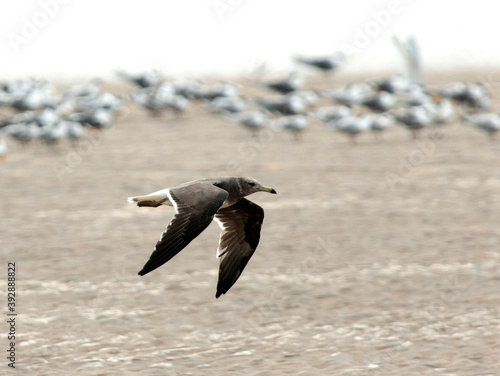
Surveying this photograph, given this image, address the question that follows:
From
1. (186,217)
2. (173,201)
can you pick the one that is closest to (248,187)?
(173,201)

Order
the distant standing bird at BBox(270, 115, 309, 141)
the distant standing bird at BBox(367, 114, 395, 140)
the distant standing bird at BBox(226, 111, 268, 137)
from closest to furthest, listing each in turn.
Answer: the distant standing bird at BBox(367, 114, 395, 140)
the distant standing bird at BBox(270, 115, 309, 141)
the distant standing bird at BBox(226, 111, 268, 137)

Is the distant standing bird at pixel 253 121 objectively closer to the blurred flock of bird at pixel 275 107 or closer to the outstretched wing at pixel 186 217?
the blurred flock of bird at pixel 275 107

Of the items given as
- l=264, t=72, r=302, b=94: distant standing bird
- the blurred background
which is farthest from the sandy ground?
l=264, t=72, r=302, b=94: distant standing bird

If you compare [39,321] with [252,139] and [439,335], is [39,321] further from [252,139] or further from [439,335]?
[252,139]

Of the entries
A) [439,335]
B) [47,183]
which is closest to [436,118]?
[47,183]

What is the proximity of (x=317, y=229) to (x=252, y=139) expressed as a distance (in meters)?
10.3

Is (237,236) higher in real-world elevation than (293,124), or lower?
higher

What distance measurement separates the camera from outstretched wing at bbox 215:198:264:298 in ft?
→ 26.1

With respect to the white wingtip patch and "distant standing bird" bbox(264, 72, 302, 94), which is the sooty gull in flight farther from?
"distant standing bird" bbox(264, 72, 302, 94)

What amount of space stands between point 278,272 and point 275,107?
15298mm

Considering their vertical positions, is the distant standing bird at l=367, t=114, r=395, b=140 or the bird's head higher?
the bird's head

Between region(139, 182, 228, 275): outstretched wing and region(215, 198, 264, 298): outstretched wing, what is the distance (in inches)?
32.1

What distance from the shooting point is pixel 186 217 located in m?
6.88

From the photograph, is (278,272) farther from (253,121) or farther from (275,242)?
(253,121)
